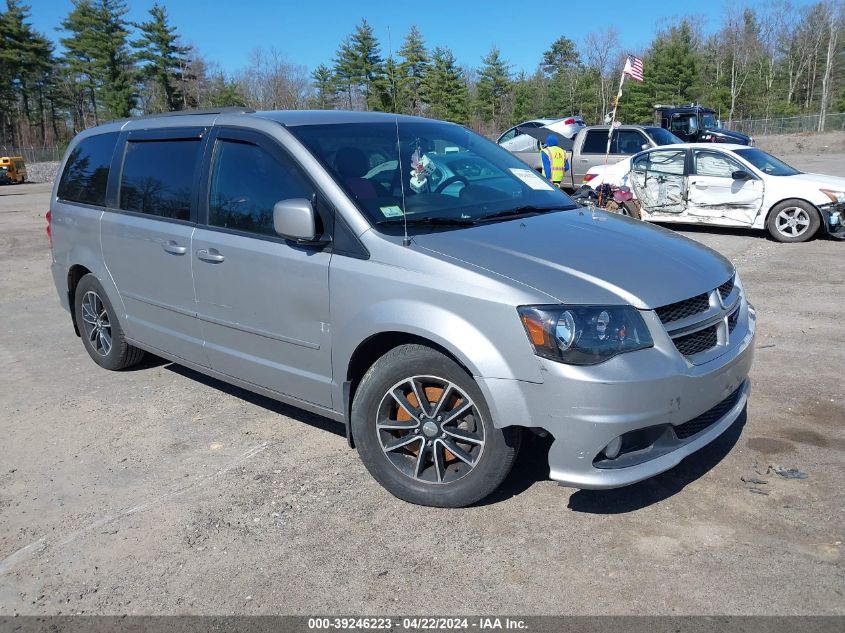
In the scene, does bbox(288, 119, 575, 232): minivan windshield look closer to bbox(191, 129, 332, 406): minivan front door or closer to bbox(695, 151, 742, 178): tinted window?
bbox(191, 129, 332, 406): minivan front door

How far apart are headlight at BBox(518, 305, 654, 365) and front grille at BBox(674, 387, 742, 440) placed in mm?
552

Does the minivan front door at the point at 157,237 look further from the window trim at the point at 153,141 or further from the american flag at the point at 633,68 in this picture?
the american flag at the point at 633,68

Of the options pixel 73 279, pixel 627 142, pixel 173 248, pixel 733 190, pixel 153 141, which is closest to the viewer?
pixel 173 248

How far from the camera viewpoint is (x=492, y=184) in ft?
14.0

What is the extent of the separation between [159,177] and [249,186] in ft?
3.35

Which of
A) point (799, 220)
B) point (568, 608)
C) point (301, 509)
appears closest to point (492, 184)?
A: point (301, 509)

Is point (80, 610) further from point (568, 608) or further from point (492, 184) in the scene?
point (492, 184)

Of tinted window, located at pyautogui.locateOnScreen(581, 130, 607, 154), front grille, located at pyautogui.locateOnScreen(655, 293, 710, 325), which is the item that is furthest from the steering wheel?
tinted window, located at pyautogui.locateOnScreen(581, 130, 607, 154)

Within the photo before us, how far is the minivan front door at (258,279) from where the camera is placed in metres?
3.72

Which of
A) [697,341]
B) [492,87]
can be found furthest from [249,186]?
[492,87]

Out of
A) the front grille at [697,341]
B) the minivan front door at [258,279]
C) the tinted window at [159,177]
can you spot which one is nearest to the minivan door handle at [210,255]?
the minivan front door at [258,279]

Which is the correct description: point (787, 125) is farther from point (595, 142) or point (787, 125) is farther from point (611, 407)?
point (611, 407)

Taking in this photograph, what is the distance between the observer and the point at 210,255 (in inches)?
165

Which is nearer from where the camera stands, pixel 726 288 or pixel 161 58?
pixel 726 288
